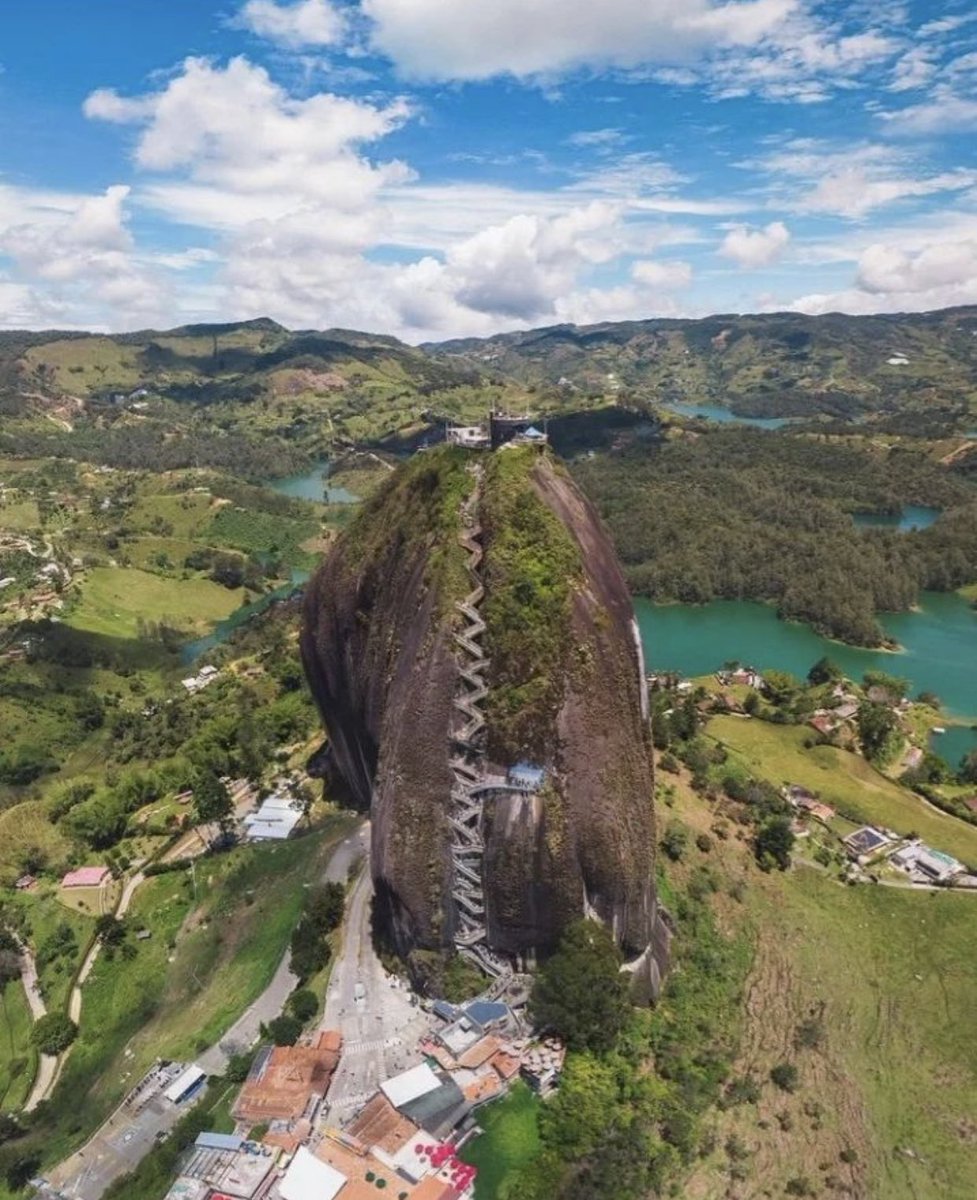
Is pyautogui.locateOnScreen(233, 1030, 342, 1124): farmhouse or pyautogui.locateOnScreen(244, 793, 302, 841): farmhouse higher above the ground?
pyautogui.locateOnScreen(233, 1030, 342, 1124): farmhouse

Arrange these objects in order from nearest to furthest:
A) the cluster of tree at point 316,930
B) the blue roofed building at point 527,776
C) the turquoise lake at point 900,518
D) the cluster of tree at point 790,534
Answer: the blue roofed building at point 527,776
the cluster of tree at point 316,930
the cluster of tree at point 790,534
the turquoise lake at point 900,518

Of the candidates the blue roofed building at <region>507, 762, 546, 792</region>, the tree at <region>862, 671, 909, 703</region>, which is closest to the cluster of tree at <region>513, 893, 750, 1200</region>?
the blue roofed building at <region>507, 762, 546, 792</region>

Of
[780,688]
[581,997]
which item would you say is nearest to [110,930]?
[581,997]

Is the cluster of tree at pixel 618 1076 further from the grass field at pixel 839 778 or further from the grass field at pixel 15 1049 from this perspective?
the grass field at pixel 15 1049

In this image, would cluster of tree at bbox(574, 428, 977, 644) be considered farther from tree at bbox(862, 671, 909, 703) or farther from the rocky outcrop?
the rocky outcrop

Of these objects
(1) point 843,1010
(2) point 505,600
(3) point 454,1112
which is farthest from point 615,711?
(1) point 843,1010

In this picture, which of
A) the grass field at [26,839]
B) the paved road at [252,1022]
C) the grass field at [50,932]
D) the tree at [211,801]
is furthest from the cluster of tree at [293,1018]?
the grass field at [26,839]

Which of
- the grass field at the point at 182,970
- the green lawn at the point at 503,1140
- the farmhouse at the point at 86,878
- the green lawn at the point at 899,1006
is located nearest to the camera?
the green lawn at the point at 503,1140
